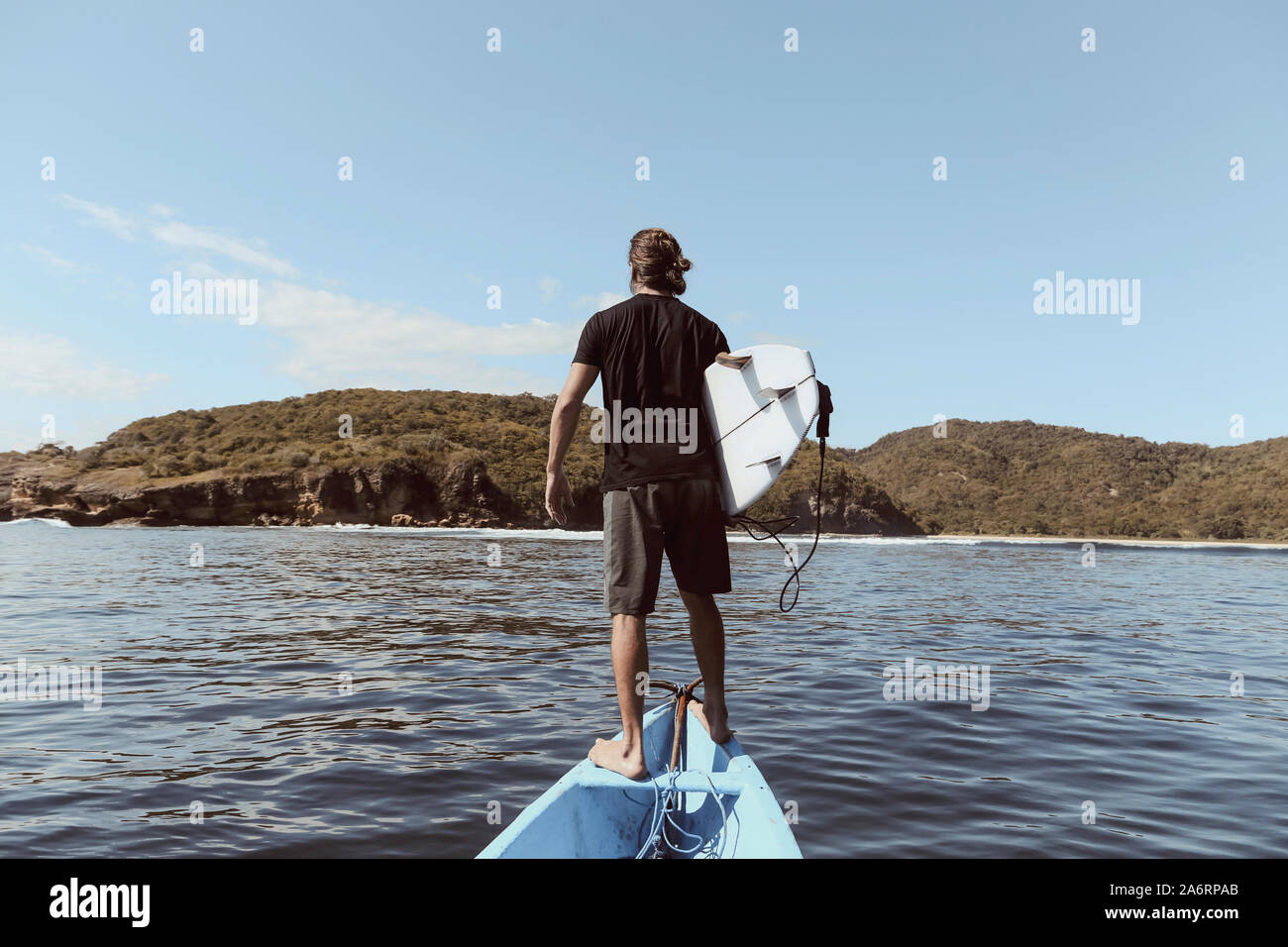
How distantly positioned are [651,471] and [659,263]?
4.05ft

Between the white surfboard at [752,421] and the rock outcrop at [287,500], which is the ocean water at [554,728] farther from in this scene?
the rock outcrop at [287,500]

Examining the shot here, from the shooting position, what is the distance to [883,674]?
9.55 meters

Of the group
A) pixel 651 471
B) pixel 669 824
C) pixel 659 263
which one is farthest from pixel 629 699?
pixel 659 263

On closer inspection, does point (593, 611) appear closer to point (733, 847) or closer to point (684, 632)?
point (684, 632)

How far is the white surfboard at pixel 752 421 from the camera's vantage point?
414 centimetres

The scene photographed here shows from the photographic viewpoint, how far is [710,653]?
4195 millimetres

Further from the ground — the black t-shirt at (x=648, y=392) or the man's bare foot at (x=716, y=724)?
the black t-shirt at (x=648, y=392)

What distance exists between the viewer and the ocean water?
4.57 metres

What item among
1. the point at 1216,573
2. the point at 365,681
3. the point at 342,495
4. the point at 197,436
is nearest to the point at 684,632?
the point at 365,681

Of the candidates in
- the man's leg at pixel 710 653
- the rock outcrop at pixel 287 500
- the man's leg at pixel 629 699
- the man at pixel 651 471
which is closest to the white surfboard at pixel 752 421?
the man at pixel 651 471
